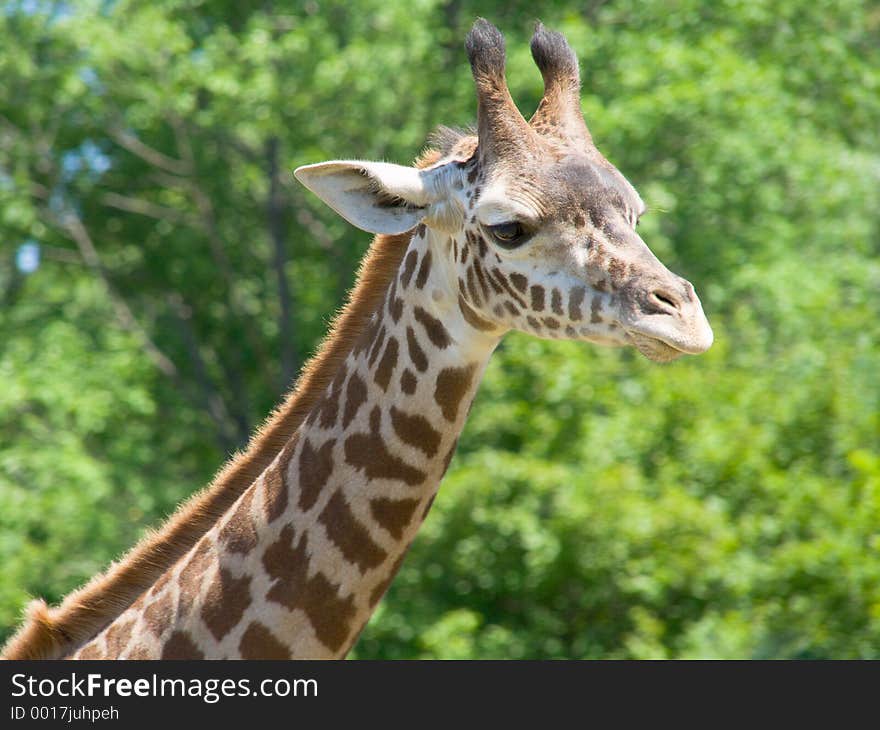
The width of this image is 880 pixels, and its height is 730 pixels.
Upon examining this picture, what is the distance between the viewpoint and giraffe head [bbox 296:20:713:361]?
3.72 metres

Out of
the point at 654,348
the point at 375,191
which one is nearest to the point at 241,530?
the point at 375,191

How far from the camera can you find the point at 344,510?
13.3 ft

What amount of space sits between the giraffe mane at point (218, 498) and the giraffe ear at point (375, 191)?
0.81ft

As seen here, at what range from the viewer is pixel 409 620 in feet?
37.6

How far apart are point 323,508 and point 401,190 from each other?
101 cm

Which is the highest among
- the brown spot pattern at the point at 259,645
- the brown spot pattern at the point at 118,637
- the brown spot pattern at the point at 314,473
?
the brown spot pattern at the point at 314,473

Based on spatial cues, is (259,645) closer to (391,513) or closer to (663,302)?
(391,513)

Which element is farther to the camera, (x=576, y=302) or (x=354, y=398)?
(x=354, y=398)

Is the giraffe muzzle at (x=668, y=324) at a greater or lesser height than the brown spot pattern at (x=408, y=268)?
greater

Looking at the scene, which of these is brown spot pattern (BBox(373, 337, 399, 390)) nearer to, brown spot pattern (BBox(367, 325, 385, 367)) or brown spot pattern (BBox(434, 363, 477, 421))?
brown spot pattern (BBox(367, 325, 385, 367))

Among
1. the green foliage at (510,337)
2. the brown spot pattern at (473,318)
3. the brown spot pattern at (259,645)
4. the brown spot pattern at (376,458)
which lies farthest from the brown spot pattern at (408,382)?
the green foliage at (510,337)

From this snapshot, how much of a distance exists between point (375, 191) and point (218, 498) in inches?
45.7

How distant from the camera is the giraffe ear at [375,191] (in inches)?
161

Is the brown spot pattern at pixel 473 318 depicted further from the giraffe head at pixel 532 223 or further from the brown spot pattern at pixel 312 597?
the brown spot pattern at pixel 312 597
